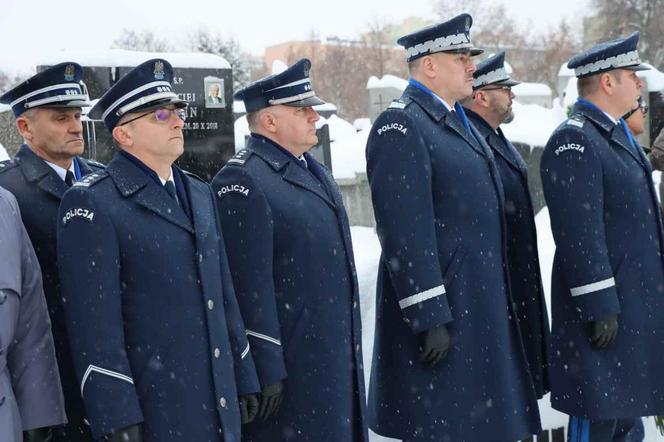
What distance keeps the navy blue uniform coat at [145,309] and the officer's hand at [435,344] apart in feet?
3.08

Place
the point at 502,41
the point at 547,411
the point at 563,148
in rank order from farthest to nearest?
the point at 502,41 → the point at 547,411 → the point at 563,148

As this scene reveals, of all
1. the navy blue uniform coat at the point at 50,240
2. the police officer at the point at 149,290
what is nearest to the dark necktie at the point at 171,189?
the police officer at the point at 149,290

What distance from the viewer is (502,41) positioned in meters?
62.6

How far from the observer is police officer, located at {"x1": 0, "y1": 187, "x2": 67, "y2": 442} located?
305 cm

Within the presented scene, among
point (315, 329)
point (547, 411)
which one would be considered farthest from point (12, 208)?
point (547, 411)

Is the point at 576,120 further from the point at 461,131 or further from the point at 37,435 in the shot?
the point at 37,435

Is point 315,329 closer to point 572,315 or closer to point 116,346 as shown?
point 116,346

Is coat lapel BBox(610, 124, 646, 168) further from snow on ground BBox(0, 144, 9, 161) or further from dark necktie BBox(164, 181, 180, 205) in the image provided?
snow on ground BBox(0, 144, 9, 161)

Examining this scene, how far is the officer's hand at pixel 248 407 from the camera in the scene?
363 cm

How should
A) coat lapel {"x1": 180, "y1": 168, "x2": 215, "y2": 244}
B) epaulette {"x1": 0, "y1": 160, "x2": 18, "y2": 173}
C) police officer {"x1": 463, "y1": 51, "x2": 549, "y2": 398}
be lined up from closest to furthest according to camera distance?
coat lapel {"x1": 180, "y1": 168, "x2": 215, "y2": 244}
epaulette {"x1": 0, "y1": 160, "x2": 18, "y2": 173}
police officer {"x1": 463, "y1": 51, "x2": 549, "y2": 398}

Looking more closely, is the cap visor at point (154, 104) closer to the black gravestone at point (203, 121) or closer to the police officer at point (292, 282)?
the police officer at point (292, 282)

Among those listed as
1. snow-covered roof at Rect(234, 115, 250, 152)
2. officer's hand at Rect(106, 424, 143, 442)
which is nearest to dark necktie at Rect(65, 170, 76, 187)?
officer's hand at Rect(106, 424, 143, 442)

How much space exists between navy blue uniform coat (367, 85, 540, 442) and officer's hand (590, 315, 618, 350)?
0.40m

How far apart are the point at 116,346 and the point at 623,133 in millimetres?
2867
